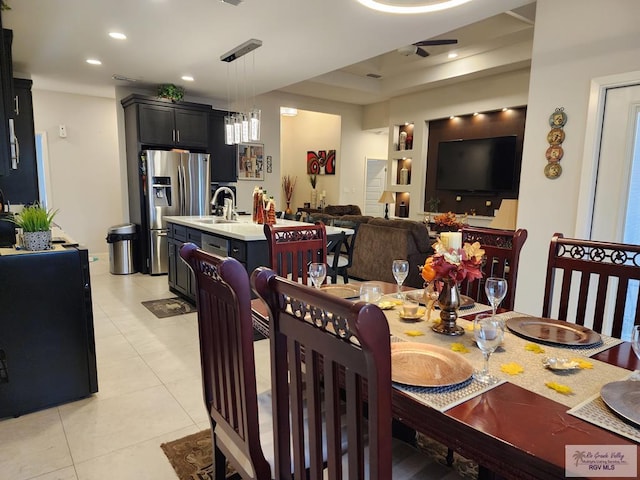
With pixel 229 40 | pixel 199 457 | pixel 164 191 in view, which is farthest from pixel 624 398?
pixel 164 191

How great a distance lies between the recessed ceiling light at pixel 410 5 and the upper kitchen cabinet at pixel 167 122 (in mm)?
3553

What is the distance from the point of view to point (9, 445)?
1.94 meters

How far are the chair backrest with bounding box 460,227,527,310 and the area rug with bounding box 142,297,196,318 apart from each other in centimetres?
298

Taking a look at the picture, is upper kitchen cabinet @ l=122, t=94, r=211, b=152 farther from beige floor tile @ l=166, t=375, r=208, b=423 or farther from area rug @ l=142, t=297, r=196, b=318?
beige floor tile @ l=166, t=375, r=208, b=423

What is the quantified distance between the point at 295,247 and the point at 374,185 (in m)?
7.52

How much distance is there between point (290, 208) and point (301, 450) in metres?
9.41

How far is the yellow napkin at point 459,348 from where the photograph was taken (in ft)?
4.09

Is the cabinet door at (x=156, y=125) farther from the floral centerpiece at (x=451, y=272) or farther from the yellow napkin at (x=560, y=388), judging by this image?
the yellow napkin at (x=560, y=388)

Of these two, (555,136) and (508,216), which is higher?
(555,136)

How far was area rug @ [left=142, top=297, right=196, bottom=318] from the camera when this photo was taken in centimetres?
398

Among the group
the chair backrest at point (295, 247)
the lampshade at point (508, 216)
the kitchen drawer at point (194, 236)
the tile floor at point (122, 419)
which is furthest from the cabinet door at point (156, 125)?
the lampshade at point (508, 216)

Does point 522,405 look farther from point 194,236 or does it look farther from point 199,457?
point 194,236

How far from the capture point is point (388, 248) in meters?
4.59

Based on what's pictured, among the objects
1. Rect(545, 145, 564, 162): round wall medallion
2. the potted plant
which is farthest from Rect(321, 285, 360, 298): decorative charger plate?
Rect(545, 145, 564, 162): round wall medallion
